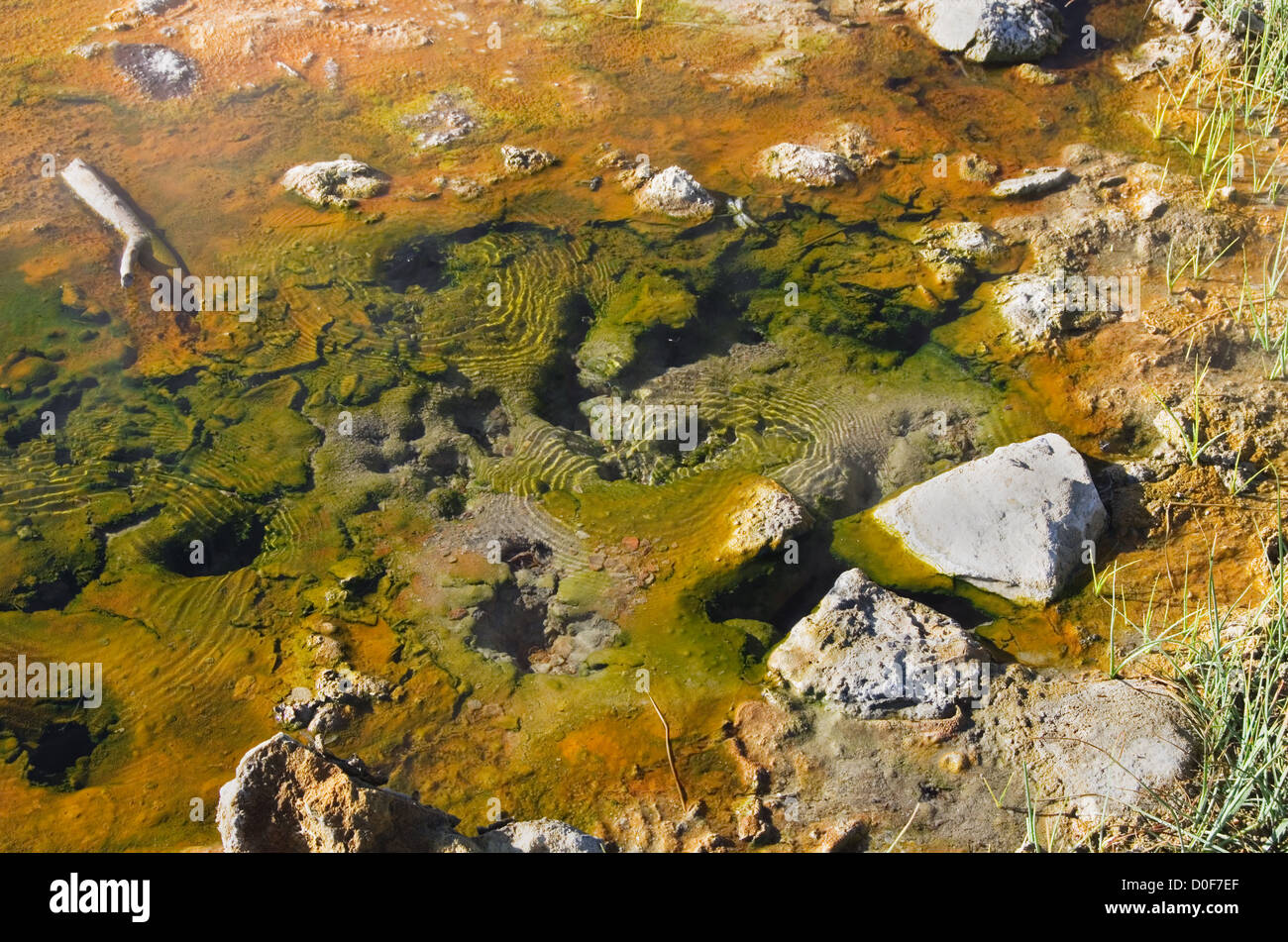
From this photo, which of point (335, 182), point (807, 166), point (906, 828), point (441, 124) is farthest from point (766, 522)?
point (441, 124)

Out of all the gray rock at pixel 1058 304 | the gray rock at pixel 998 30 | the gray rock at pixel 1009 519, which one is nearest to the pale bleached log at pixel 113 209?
the gray rock at pixel 1009 519

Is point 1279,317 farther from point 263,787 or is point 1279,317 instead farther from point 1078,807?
point 263,787

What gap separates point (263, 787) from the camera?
10.8ft

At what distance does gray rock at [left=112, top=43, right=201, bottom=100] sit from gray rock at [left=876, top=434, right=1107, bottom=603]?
6620mm

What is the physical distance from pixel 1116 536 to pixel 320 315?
4.88 meters

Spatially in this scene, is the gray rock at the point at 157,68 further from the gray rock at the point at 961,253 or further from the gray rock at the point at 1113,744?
the gray rock at the point at 1113,744

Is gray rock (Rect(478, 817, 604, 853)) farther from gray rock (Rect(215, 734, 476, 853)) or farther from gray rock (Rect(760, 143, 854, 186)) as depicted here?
gray rock (Rect(760, 143, 854, 186))

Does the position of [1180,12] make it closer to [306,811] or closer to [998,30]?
[998,30]

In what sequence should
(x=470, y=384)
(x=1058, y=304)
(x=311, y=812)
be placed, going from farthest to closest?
1. (x=1058, y=304)
2. (x=470, y=384)
3. (x=311, y=812)

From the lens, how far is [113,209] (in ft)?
22.0

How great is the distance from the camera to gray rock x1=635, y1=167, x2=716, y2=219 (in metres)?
6.80

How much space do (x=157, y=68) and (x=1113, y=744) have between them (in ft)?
27.5

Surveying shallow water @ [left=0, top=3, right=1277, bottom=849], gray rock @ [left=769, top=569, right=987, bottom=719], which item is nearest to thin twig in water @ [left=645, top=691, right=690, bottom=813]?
shallow water @ [left=0, top=3, right=1277, bottom=849]

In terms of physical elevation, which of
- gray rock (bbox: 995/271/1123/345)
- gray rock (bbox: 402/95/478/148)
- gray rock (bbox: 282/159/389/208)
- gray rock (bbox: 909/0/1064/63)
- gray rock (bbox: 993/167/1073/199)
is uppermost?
gray rock (bbox: 909/0/1064/63)
